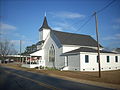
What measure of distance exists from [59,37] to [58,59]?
16.9 ft

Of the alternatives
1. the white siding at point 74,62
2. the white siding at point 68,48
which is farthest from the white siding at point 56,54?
the white siding at point 74,62

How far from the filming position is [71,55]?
33.7 meters

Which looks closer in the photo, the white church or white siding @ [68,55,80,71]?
white siding @ [68,55,80,71]

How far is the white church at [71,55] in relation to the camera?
32250 mm

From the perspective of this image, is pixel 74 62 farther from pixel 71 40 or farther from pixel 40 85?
pixel 40 85

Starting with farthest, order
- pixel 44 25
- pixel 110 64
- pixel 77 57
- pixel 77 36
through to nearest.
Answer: pixel 44 25 < pixel 77 36 < pixel 110 64 < pixel 77 57

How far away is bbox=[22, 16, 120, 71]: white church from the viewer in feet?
106

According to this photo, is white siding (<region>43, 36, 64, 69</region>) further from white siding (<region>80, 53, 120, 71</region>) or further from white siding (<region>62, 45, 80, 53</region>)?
white siding (<region>80, 53, 120, 71</region>)

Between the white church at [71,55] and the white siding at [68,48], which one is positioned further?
the white siding at [68,48]

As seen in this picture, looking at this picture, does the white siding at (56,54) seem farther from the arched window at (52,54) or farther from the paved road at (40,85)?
the paved road at (40,85)

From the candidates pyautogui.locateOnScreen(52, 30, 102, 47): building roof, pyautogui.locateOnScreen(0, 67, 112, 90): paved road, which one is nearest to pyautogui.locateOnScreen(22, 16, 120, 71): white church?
pyautogui.locateOnScreen(52, 30, 102, 47): building roof

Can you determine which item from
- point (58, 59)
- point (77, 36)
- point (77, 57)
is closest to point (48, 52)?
point (58, 59)

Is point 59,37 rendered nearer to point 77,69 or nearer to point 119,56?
point 77,69

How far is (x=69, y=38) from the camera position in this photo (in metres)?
40.9
